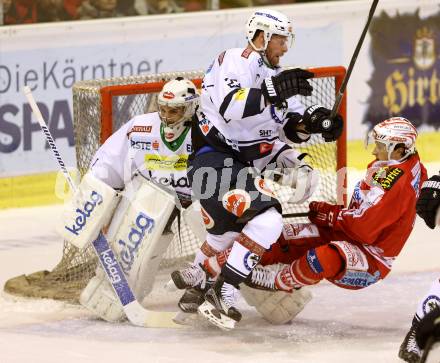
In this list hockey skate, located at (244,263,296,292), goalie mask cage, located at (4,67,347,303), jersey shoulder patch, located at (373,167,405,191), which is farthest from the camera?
goalie mask cage, located at (4,67,347,303)

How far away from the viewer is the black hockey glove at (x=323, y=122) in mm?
5717

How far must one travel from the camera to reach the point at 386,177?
18.2 feet

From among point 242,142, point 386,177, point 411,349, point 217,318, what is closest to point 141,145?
point 242,142

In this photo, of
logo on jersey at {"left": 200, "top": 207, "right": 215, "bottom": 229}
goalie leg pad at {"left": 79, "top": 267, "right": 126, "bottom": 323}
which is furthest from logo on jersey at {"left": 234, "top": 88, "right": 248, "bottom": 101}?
goalie leg pad at {"left": 79, "top": 267, "right": 126, "bottom": 323}

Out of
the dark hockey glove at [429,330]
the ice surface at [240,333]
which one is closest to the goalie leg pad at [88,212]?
the ice surface at [240,333]

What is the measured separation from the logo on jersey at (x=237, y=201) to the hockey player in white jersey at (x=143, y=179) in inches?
12.4

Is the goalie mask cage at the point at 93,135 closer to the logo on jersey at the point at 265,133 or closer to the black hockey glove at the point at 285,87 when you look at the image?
the logo on jersey at the point at 265,133

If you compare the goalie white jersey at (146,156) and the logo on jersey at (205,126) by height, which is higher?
the logo on jersey at (205,126)

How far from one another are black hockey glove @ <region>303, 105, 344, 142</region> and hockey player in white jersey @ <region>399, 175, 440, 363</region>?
0.91 metres

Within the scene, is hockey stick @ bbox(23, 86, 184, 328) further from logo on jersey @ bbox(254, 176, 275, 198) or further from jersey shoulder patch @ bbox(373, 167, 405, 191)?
jersey shoulder patch @ bbox(373, 167, 405, 191)

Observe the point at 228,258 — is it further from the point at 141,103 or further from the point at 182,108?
the point at 141,103

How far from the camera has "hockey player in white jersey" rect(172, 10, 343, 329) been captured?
544 cm

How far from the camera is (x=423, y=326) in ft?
13.9

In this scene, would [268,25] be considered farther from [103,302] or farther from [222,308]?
[103,302]
